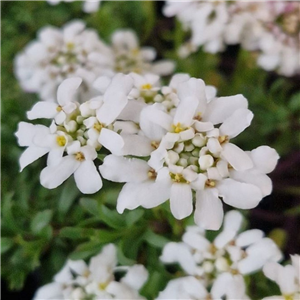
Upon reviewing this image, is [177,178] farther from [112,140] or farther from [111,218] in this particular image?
[111,218]

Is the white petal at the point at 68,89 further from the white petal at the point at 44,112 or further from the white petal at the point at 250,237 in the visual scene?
the white petal at the point at 250,237

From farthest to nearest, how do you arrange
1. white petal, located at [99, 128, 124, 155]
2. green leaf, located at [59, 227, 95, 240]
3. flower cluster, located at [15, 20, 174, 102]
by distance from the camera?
1. flower cluster, located at [15, 20, 174, 102]
2. green leaf, located at [59, 227, 95, 240]
3. white petal, located at [99, 128, 124, 155]

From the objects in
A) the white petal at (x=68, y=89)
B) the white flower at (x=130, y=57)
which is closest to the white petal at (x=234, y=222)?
the white petal at (x=68, y=89)

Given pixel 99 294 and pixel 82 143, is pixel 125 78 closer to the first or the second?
pixel 82 143

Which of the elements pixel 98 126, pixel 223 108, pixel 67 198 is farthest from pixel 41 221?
pixel 223 108

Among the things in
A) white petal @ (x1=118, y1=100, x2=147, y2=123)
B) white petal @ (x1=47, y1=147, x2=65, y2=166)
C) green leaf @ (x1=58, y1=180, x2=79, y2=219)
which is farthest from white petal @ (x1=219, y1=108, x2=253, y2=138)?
green leaf @ (x1=58, y1=180, x2=79, y2=219)

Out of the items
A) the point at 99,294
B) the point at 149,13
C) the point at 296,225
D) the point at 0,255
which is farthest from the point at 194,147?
the point at 149,13

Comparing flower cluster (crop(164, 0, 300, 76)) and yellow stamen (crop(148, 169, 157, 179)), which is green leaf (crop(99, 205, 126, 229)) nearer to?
yellow stamen (crop(148, 169, 157, 179))
